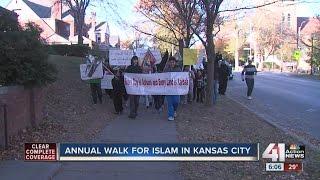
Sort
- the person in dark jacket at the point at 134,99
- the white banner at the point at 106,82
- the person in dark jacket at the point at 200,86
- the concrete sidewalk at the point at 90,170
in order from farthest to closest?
the person in dark jacket at the point at 200,86 < the white banner at the point at 106,82 < the person in dark jacket at the point at 134,99 < the concrete sidewalk at the point at 90,170

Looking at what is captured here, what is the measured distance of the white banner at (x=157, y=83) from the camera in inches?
588

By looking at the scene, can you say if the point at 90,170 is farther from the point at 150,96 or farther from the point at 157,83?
the point at 150,96

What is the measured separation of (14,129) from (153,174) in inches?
131

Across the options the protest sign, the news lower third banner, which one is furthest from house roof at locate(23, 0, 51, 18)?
the news lower third banner

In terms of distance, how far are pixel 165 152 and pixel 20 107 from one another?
600cm

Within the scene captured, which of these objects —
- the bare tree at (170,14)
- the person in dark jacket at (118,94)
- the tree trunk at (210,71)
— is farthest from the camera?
the bare tree at (170,14)

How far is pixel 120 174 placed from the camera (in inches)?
302

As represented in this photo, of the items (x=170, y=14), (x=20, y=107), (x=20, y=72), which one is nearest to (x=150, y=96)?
(x=20, y=107)

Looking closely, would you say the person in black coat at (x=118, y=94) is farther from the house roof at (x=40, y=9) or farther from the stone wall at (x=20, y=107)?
the house roof at (x=40, y=9)

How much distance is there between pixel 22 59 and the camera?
409 inches

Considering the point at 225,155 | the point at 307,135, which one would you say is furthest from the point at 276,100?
the point at 225,155

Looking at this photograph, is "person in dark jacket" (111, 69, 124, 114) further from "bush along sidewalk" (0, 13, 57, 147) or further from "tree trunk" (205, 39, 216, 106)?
"bush along sidewalk" (0, 13, 57, 147)

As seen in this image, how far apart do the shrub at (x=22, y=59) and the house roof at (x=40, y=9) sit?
2683 inches

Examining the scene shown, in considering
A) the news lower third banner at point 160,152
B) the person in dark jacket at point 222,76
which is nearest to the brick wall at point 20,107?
the news lower third banner at point 160,152
